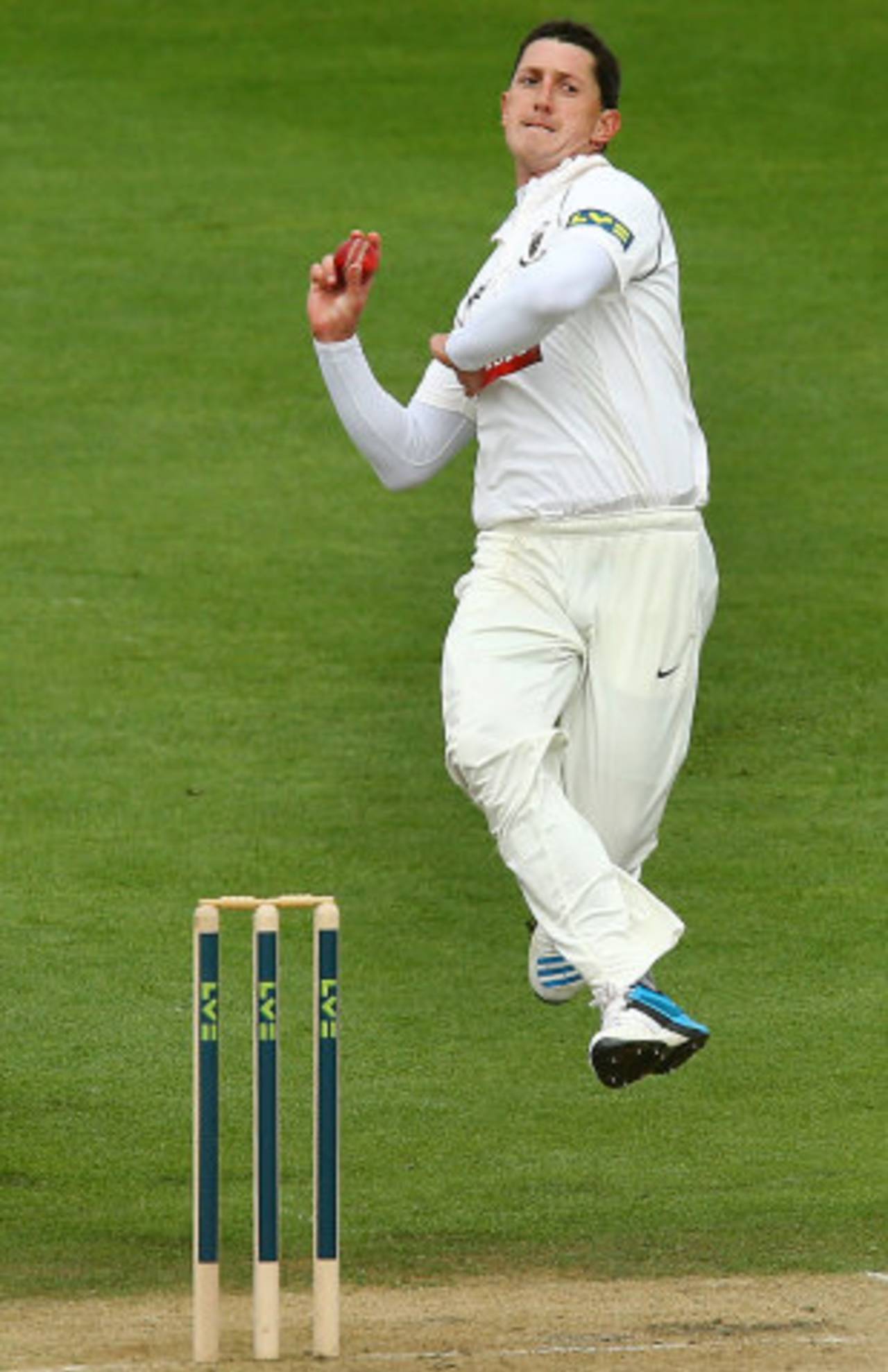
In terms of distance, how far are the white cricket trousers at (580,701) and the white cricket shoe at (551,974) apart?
0.33 m

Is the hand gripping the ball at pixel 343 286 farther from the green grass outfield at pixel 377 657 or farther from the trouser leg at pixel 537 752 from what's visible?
the green grass outfield at pixel 377 657

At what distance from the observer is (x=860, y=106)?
2423 cm

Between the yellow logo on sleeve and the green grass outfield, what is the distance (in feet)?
9.36

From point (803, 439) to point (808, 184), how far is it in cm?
446

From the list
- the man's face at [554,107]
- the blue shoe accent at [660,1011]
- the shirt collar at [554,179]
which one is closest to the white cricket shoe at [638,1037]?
the blue shoe accent at [660,1011]

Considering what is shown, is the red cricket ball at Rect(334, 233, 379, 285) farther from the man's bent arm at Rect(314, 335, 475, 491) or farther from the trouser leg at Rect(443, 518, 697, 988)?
the trouser leg at Rect(443, 518, 697, 988)

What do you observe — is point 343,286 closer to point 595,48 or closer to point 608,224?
point 608,224

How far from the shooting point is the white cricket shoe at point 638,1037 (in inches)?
312

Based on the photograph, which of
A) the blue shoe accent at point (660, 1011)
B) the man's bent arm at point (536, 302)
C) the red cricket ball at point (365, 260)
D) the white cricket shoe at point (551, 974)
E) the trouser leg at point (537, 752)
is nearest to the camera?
the man's bent arm at point (536, 302)

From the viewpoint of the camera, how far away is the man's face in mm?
8320

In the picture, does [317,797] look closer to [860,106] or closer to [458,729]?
[458,729]

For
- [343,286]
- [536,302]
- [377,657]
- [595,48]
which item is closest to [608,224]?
[536,302]

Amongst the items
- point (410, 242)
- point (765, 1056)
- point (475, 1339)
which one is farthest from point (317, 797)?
point (410, 242)

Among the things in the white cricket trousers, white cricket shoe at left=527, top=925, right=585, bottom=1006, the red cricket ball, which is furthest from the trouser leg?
the red cricket ball
